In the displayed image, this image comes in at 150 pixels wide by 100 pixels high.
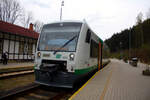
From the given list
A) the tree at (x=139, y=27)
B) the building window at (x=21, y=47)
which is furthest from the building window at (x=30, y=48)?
the tree at (x=139, y=27)

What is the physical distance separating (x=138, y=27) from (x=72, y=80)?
130 ft

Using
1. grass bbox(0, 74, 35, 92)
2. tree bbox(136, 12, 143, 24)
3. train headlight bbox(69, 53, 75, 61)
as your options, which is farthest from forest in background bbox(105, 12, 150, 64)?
grass bbox(0, 74, 35, 92)

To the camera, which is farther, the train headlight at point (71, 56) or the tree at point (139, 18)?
the tree at point (139, 18)

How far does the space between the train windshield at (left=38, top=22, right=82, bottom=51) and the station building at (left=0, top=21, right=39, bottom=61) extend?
10540 mm

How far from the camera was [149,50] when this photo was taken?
12.2 metres

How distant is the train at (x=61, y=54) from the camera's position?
5133 mm

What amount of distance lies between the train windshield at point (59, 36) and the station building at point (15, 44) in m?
10.5

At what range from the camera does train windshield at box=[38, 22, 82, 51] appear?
5.60 m

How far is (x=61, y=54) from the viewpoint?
5.44m

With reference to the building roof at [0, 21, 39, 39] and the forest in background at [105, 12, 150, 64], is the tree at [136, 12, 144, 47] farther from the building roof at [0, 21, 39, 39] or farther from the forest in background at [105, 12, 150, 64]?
the building roof at [0, 21, 39, 39]

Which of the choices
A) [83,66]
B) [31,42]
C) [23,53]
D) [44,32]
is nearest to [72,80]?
[83,66]

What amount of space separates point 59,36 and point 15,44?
43.9 feet

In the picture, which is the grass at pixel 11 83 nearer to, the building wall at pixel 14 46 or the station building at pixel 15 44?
the station building at pixel 15 44

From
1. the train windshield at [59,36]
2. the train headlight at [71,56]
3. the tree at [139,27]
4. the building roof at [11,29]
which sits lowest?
the train headlight at [71,56]
